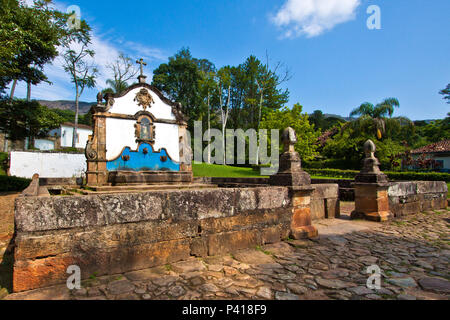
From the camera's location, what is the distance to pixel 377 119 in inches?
936

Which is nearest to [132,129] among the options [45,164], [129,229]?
[129,229]

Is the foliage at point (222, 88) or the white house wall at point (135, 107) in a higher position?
the foliage at point (222, 88)

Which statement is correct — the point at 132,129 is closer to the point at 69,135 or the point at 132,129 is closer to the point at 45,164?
the point at 45,164

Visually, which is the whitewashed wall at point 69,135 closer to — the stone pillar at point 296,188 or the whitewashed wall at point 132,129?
the whitewashed wall at point 132,129

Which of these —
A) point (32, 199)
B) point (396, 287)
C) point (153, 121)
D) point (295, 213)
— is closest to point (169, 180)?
point (153, 121)

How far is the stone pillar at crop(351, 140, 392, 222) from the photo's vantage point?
6.13m

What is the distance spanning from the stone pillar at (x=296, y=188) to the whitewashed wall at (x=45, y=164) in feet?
65.8

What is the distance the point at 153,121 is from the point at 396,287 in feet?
34.4

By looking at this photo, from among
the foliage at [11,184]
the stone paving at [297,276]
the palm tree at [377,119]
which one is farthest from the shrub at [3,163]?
the palm tree at [377,119]

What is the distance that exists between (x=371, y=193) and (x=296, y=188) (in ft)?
9.84

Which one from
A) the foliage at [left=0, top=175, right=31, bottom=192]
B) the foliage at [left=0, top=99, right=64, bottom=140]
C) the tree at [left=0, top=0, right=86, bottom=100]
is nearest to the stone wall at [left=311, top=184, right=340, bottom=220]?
the tree at [left=0, top=0, right=86, bottom=100]

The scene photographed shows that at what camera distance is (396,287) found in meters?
2.68

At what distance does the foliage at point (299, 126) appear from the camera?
23.9 meters
